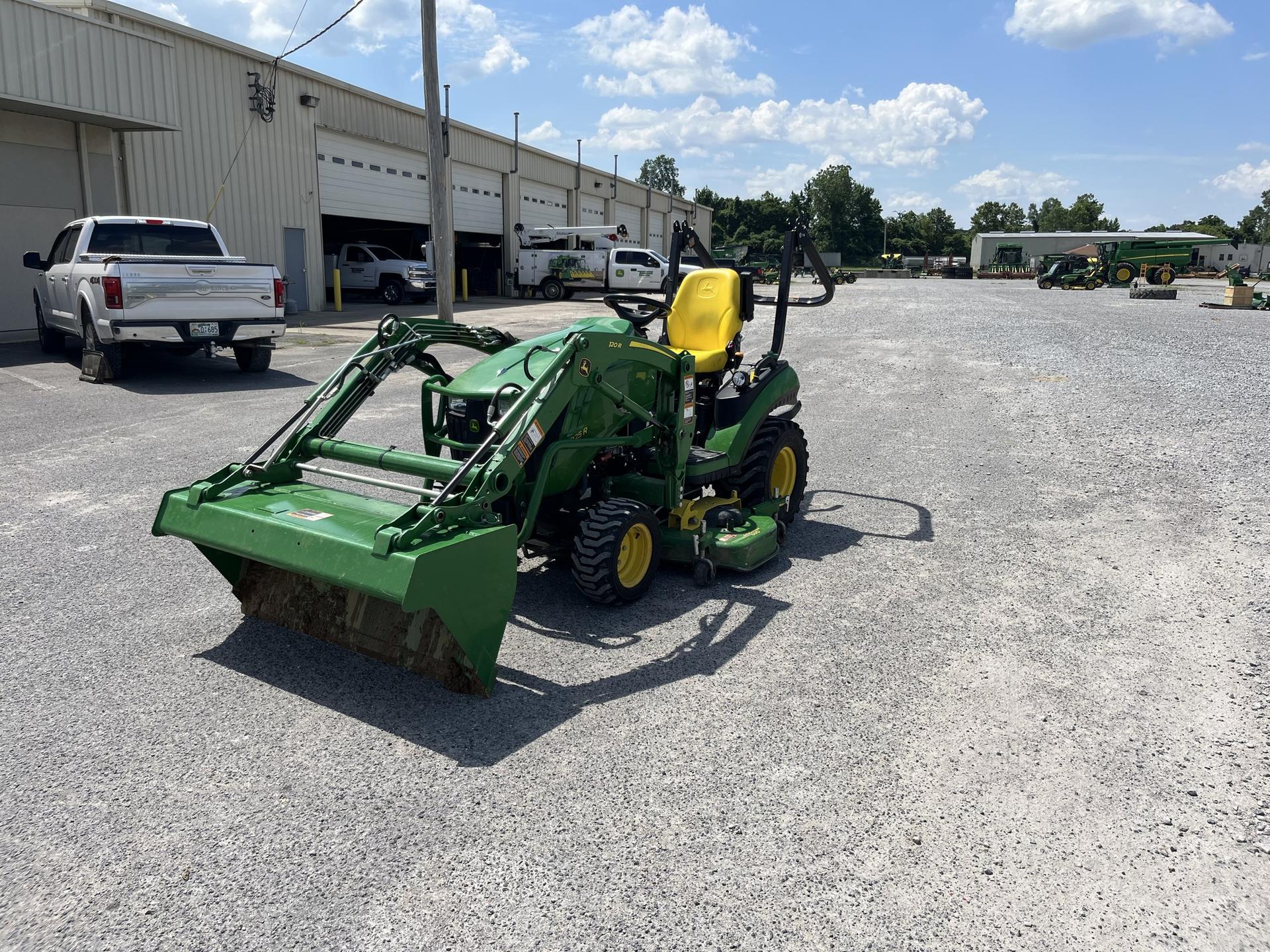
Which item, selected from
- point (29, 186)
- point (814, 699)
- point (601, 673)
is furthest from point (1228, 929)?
point (29, 186)

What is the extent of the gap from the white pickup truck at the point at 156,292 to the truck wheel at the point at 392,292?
14975mm

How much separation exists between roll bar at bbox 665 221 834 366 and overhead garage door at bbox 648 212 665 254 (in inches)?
1707

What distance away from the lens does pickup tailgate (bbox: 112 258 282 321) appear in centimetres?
1117

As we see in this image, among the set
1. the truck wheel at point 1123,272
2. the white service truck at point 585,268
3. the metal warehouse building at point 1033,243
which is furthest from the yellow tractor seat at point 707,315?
the metal warehouse building at point 1033,243

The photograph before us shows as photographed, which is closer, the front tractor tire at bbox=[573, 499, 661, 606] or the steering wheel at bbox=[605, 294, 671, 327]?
the front tractor tire at bbox=[573, 499, 661, 606]

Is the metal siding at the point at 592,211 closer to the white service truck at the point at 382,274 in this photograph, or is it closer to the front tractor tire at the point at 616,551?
the white service truck at the point at 382,274

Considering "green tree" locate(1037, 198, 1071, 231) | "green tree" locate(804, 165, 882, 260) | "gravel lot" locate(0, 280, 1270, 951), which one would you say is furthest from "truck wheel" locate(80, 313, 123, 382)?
"green tree" locate(1037, 198, 1071, 231)

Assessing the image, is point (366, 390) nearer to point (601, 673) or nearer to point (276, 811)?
point (601, 673)

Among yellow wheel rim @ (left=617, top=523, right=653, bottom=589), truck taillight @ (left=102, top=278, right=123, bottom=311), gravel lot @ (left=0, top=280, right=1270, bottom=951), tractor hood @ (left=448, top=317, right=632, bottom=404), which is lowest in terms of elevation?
gravel lot @ (left=0, top=280, right=1270, bottom=951)

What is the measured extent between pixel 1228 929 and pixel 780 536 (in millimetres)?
3593

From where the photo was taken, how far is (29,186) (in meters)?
16.1

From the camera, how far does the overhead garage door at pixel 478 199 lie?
101 feet

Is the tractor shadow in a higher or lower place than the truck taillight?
lower

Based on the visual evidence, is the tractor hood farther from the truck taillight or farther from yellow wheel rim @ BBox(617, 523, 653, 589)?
the truck taillight
